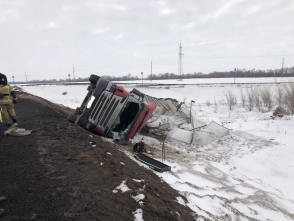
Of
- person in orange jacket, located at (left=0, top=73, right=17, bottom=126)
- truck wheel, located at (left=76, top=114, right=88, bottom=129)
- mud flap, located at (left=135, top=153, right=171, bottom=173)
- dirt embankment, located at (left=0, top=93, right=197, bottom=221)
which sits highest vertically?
person in orange jacket, located at (left=0, top=73, right=17, bottom=126)

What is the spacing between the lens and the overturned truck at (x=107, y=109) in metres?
7.19

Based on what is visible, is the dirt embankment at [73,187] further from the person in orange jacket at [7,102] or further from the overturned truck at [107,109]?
the person in orange jacket at [7,102]

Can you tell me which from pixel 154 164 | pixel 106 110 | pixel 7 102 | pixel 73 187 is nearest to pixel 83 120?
pixel 106 110

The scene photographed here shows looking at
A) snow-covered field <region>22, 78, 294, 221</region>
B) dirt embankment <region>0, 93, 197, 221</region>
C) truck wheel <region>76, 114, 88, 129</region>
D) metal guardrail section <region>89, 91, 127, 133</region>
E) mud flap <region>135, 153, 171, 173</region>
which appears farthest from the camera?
truck wheel <region>76, 114, 88, 129</region>

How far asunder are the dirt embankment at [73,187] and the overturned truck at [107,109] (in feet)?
6.34

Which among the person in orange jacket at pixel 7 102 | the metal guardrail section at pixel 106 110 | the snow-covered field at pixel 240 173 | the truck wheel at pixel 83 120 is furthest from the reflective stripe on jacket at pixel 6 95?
the snow-covered field at pixel 240 173

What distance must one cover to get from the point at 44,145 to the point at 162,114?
7.15 metres

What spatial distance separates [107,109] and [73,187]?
13.0ft

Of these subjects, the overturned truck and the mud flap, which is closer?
the mud flap

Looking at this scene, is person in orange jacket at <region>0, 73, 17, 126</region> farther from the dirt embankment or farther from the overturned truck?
the dirt embankment

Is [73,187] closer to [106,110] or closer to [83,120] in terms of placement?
[106,110]

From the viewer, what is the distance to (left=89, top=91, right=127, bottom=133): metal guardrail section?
7.16m

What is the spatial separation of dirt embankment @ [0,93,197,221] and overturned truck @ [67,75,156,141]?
1.93 meters

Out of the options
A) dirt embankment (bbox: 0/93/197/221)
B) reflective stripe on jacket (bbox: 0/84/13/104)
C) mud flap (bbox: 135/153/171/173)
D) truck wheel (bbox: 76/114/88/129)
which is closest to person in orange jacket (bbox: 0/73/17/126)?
reflective stripe on jacket (bbox: 0/84/13/104)
